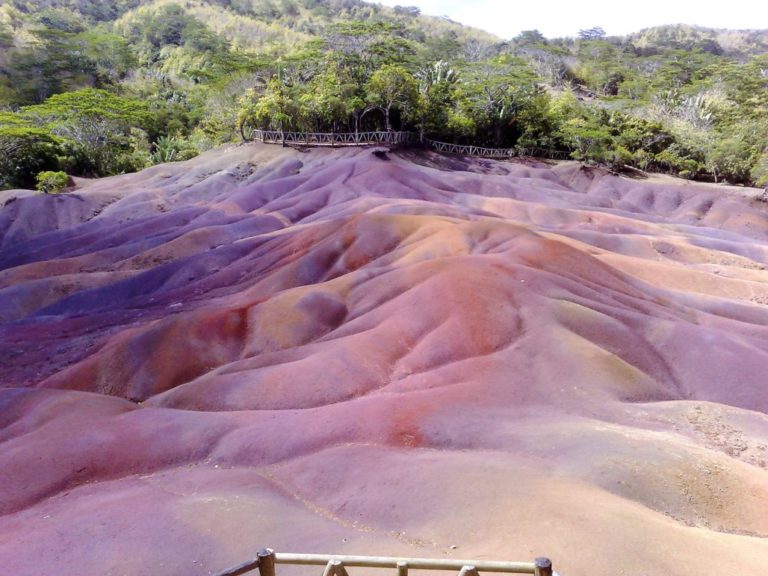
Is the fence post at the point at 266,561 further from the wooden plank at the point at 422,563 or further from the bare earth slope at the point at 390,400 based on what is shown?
the bare earth slope at the point at 390,400

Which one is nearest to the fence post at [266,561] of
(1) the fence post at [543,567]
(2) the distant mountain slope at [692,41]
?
(1) the fence post at [543,567]

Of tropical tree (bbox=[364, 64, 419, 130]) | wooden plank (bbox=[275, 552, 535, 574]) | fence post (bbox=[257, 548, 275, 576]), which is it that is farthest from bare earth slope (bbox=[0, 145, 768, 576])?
tropical tree (bbox=[364, 64, 419, 130])

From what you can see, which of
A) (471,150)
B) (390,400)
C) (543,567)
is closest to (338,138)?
(471,150)

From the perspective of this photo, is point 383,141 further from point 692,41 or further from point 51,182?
point 692,41

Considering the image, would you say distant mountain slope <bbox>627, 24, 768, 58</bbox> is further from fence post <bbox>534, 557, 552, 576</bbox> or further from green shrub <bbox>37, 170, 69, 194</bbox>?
fence post <bbox>534, 557, 552, 576</bbox>

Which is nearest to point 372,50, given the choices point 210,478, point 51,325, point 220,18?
point 51,325

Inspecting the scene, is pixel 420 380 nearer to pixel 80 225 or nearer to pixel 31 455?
pixel 31 455
